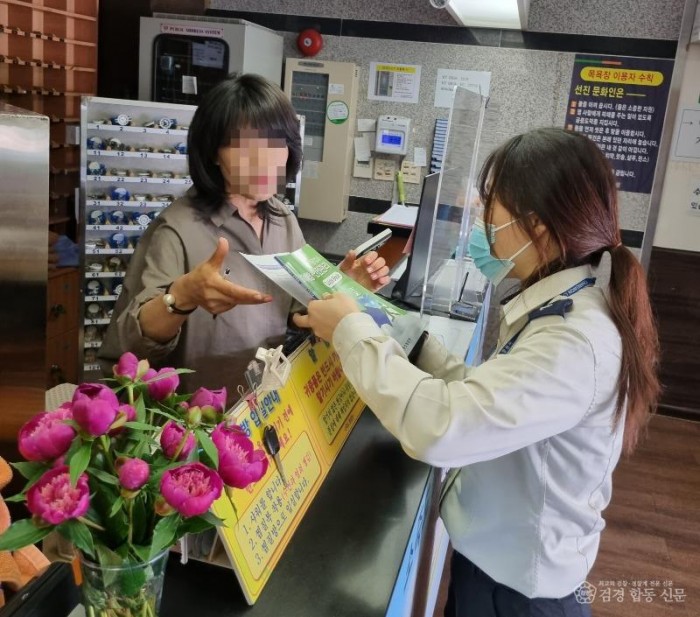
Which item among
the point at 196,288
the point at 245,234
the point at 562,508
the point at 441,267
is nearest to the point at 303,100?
the point at 441,267

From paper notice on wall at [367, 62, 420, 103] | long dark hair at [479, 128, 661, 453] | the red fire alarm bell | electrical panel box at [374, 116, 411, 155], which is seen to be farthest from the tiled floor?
the red fire alarm bell

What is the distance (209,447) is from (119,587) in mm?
159

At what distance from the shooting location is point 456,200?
207cm

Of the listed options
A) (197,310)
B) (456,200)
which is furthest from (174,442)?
(456,200)

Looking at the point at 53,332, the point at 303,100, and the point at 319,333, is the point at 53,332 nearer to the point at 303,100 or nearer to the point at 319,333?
the point at 303,100

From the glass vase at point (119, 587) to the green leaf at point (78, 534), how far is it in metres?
0.04

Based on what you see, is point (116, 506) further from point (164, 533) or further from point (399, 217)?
point (399, 217)

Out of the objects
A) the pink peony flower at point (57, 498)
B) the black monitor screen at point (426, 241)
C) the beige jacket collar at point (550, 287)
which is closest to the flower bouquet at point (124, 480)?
the pink peony flower at point (57, 498)

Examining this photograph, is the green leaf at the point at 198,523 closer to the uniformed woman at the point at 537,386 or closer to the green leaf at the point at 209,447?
the green leaf at the point at 209,447

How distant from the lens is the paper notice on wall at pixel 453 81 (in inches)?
158

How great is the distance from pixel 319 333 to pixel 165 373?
46cm

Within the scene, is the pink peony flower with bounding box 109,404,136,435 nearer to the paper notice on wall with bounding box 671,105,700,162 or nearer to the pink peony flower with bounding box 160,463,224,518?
the pink peony flower with bounding box 160,463,224,518

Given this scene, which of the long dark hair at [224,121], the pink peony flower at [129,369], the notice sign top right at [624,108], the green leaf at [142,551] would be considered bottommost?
the green leaf at [142,551]

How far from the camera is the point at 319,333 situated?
3.88 feet
